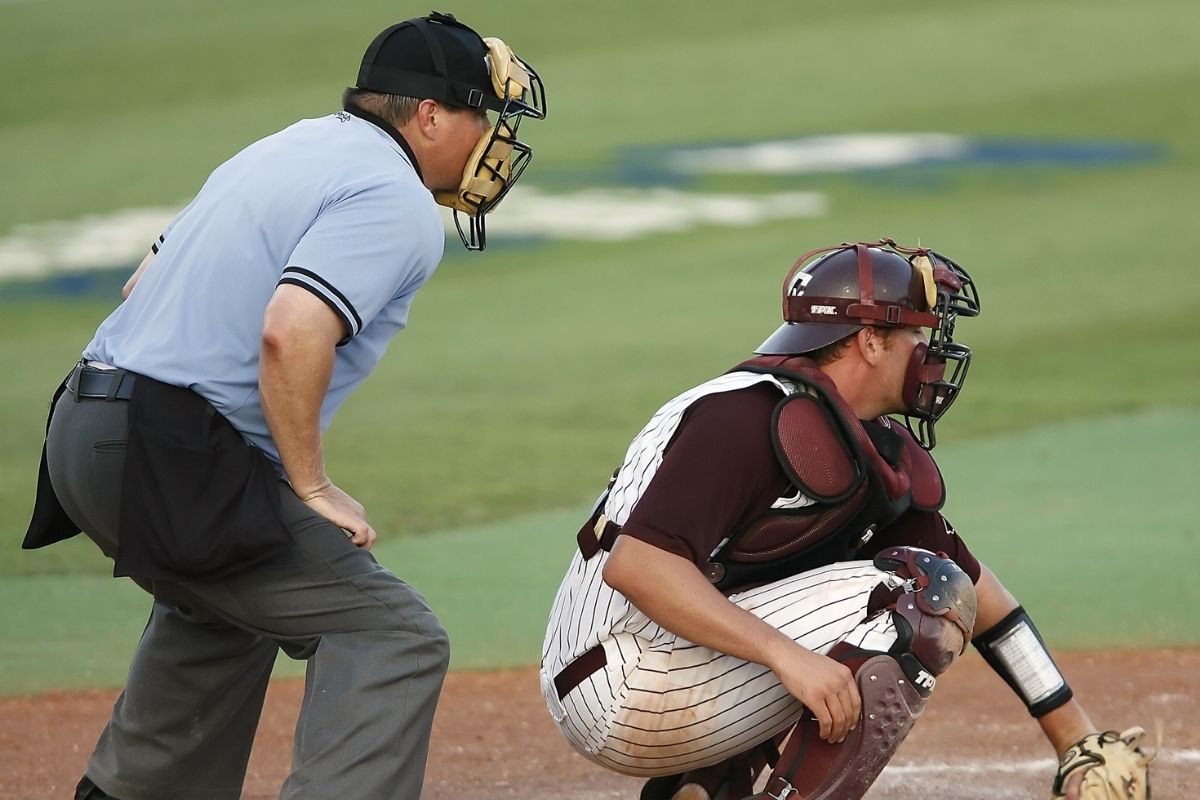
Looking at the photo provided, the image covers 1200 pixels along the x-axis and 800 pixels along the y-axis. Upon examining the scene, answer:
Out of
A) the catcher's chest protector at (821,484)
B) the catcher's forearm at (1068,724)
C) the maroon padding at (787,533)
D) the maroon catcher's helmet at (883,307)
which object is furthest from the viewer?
the catcher's forearm at (1068,724)

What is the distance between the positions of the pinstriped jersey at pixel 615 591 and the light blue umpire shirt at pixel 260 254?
0.58 m

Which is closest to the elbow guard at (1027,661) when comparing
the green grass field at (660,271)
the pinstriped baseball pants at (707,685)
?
the pinstriped baseball pants at (707,685)

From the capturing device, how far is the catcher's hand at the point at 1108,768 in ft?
11.2

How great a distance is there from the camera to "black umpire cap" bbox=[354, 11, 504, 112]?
128 inches

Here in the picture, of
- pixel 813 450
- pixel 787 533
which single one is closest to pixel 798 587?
pixel 787 533

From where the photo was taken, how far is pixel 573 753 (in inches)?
177

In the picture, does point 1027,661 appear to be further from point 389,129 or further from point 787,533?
point 389,129

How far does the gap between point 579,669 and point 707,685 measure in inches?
11.0

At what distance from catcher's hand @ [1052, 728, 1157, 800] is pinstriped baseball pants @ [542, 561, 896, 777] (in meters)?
0.63

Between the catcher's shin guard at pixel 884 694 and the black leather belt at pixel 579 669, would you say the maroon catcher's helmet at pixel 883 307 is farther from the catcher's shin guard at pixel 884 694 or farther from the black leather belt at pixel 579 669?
the black leather belt at pixel 579 669

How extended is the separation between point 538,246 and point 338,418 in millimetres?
4249

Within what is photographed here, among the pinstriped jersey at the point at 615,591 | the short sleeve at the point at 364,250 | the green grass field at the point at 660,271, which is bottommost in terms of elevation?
the green grass field at the point at 660,271

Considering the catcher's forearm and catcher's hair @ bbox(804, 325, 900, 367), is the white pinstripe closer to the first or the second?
catcher's hair @ bbox(804, 325, 900, 367)

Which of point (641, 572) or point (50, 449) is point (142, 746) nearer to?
point (50, 449)
